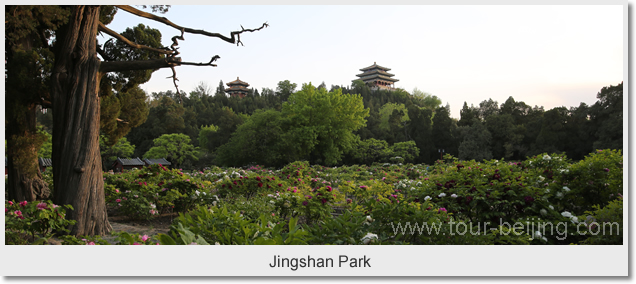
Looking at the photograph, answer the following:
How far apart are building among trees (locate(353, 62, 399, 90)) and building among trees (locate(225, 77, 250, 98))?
654 inches

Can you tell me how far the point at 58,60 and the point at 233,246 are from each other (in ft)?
11.6

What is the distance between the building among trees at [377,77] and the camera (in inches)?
1880

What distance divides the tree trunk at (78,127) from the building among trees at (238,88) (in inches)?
1350

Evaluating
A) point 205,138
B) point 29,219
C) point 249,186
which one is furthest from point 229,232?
point 205,138

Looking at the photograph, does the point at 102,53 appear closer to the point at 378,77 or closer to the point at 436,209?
the point at 436,209

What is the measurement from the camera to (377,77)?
47844 mm

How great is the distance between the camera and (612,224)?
279 centimetres

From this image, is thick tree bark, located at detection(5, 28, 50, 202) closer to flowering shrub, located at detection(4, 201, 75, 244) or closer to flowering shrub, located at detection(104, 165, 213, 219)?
flowering shrub, located at detection(104, 165, 213, 219)

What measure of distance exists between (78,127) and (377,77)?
45.6m

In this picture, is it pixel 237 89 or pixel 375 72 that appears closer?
pixel 237 89

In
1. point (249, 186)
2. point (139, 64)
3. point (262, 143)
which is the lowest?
point (249, 186)

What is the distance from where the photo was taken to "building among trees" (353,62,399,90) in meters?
47.8

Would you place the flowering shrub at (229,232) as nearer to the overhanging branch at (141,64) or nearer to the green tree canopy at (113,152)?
the overhanging branch at (141,64)

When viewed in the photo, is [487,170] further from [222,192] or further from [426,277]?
[222,192]
